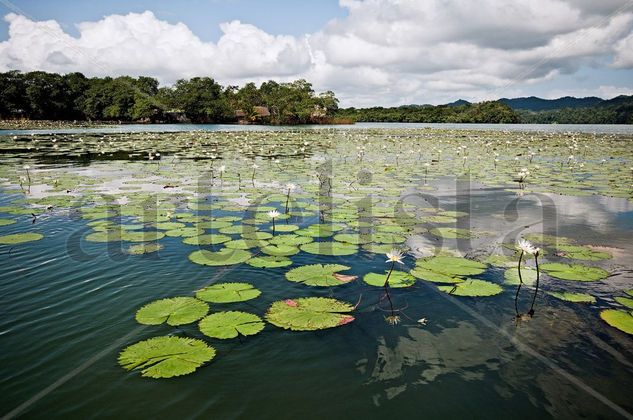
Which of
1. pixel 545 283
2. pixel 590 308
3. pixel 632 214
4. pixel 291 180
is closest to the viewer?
pixel 590 308

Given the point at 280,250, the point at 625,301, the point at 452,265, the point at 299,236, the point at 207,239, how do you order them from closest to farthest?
the point at 625,301 → the point at 452,265 → the point at 280,250 → the point at 207,239 → the point at 299,236

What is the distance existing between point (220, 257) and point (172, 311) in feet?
4.92

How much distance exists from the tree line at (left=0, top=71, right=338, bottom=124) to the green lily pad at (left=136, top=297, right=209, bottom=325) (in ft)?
229

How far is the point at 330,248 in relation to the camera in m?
5.47

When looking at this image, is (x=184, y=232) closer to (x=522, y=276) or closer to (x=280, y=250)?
(x=280, y=250)

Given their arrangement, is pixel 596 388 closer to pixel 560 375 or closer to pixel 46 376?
pixel 560 375

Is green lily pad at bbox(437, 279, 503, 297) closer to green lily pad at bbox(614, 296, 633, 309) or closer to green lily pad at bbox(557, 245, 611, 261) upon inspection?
green lily pad at bbox(614, 296, 633, 309)

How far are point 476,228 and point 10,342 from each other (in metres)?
6.59

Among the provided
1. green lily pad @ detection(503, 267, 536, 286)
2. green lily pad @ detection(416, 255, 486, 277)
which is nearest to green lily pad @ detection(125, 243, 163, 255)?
green lily pad @ detection(416, 255, 486, 277)

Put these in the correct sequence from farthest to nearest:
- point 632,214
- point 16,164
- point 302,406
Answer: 1. point 16,164
2. point 632,214
3. point 302,406

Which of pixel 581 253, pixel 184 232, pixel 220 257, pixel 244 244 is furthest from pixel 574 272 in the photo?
pixel 184 232

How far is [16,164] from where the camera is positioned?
14109 millimetres

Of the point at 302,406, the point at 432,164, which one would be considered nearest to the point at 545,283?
the point at 302,406

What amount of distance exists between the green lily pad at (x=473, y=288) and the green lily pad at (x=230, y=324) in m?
2.16
